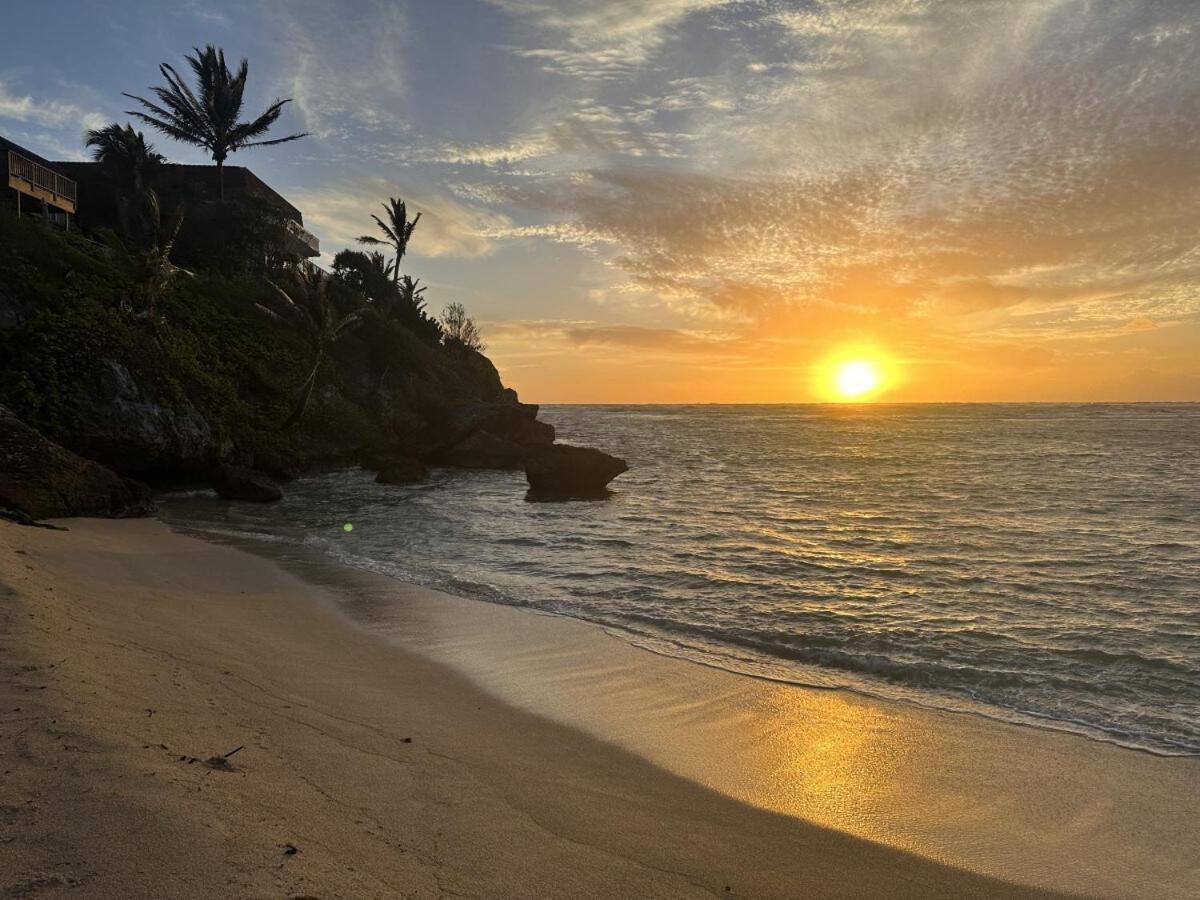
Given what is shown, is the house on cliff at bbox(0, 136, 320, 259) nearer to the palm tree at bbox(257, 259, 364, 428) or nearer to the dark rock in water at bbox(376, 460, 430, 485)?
the palm tree at bbox(257, 259, 364, 428)

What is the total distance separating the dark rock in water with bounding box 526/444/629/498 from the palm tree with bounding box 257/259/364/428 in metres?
11.5

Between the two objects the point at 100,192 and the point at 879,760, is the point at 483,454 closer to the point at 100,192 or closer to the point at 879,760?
the point at 100,192

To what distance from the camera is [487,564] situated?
1434 centimetres

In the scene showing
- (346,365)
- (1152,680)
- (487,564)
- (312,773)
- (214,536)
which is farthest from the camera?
(346,365)

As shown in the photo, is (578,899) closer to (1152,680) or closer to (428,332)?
(1152,680)

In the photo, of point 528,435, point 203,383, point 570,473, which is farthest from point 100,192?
point 570,473

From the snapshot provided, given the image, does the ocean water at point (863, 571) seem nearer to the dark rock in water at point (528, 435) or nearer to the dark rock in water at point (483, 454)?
the dark rock in water at point (483, 454)

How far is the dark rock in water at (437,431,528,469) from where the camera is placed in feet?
123

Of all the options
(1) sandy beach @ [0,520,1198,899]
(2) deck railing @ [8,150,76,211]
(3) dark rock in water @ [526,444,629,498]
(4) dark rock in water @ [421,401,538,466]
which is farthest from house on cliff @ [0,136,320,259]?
(1) sandy beach @ [0,520,1198,899]

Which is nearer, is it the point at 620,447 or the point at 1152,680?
the point at 1152,680

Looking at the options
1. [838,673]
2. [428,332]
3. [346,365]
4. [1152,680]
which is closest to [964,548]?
[1152,680]

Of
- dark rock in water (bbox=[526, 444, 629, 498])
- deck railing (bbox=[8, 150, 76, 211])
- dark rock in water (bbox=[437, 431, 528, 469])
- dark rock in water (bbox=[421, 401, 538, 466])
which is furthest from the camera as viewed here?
dark rock in water (bbox=[421, 401, 538, 466])

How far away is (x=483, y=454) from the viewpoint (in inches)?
1483

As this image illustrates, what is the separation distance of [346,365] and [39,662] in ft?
122
